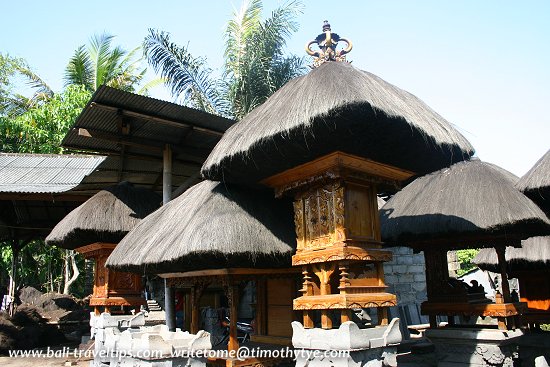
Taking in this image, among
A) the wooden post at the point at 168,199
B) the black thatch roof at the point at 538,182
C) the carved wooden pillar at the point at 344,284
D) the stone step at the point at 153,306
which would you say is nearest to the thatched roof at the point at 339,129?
the carved wooden pillar at the point at 344,284

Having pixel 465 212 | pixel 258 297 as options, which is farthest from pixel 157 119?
pixel 465 212

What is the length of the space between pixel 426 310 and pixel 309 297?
3503 millimetres

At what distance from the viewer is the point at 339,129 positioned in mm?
5016

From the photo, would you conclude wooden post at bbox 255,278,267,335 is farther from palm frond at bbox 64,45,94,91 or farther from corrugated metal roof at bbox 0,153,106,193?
palm frond at bbox 64,45,94,91

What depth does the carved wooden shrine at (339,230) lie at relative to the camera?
514 cm

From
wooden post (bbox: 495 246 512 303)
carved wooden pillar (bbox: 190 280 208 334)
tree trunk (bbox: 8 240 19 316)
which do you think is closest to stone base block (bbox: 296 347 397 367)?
carved wooden pillar (bbox: 190 280 208 334)

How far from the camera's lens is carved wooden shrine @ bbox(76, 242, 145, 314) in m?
9.45

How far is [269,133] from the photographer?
5.18 metres

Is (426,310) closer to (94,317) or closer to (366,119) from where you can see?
(366,119)

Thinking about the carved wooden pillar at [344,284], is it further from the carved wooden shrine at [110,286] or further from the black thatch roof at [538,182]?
the carved wooden shrine at [110,286]

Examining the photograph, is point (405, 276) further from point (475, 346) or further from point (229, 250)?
point (229, 250)

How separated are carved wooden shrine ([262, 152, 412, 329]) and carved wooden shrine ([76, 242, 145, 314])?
5.20 meters

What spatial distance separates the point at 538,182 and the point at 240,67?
10756 millimetres

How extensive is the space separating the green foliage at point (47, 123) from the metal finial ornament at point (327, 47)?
13.4m
